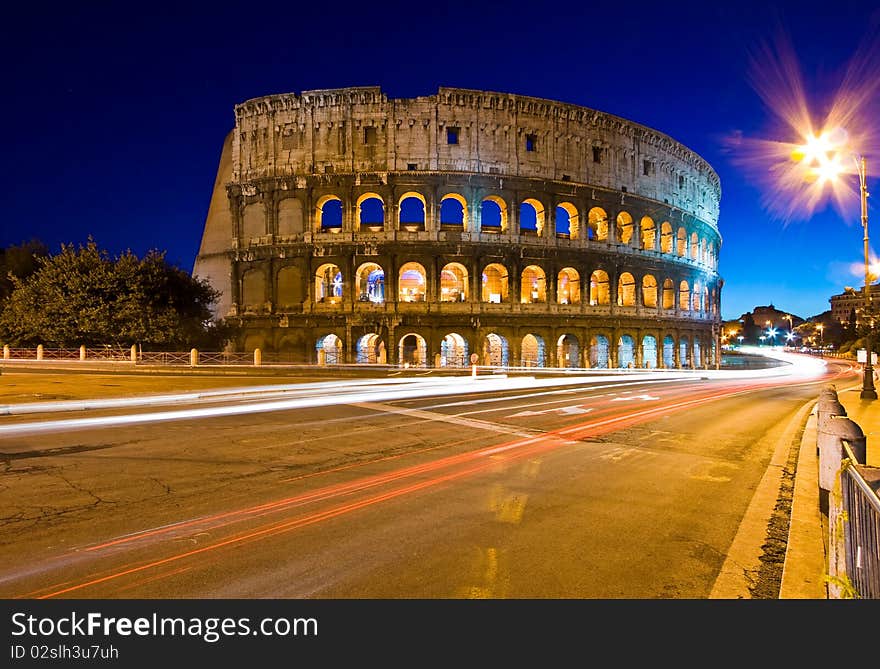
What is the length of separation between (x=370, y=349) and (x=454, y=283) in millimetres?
9275

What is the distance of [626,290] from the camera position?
3991cm

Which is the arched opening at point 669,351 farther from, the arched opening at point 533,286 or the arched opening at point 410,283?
the arched opening at point 410,283

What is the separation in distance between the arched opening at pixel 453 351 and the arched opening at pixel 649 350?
52.2 feet

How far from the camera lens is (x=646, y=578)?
376 cm

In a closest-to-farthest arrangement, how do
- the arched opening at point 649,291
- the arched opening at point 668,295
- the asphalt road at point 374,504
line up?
the asphalt road at point 374,504 → the arched opening at point 649,291 → the arched opening at point 668,295

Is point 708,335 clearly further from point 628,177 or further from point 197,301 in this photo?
point 197,301

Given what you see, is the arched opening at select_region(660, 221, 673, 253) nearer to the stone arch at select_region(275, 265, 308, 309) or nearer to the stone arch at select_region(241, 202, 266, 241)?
the stone arch at select_region(275, 265, 308, 309)

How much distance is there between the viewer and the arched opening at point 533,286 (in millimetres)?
35797

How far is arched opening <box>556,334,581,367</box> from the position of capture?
36312 mm

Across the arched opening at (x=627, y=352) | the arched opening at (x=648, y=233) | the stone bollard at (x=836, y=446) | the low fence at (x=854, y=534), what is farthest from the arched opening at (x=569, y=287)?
the low fence at (x=854, y=534)

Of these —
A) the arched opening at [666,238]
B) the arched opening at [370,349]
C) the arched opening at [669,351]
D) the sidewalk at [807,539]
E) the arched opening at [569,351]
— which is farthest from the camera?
the arched opening at [666,238]

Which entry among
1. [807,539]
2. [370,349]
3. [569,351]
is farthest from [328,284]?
[807,539]
